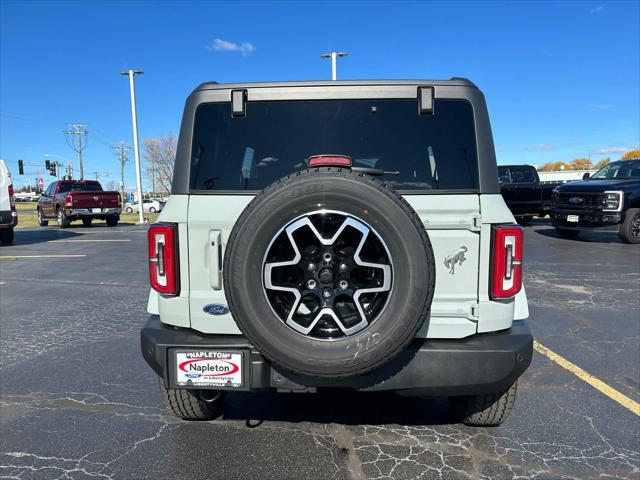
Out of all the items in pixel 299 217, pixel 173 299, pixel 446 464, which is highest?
pixel 299 217

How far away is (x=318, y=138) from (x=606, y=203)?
10.6 m

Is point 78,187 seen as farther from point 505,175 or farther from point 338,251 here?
point 338,251

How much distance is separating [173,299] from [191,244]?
1.04 ft

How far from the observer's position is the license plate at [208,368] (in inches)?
86.4

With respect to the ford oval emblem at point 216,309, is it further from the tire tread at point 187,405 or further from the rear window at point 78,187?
the rear window at point 78,187

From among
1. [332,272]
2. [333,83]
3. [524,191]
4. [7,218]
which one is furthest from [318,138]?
[524,191]

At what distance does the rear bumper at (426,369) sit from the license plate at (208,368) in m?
0.03

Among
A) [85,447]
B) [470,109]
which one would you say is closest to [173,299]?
[85,447]

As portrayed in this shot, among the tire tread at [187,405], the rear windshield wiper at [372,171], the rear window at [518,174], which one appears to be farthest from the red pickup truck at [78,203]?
the rear windshield wiper at [372,171]

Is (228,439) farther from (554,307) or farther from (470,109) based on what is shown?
(554,307)

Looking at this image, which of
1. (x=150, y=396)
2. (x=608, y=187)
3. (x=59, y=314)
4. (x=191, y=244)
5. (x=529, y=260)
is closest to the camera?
(x=191, y=244)

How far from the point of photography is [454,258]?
225 centimetres

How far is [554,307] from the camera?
5.54 metres

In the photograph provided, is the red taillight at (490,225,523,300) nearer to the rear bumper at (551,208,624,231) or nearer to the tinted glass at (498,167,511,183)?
the rear bumper at (551,208,624,231)
